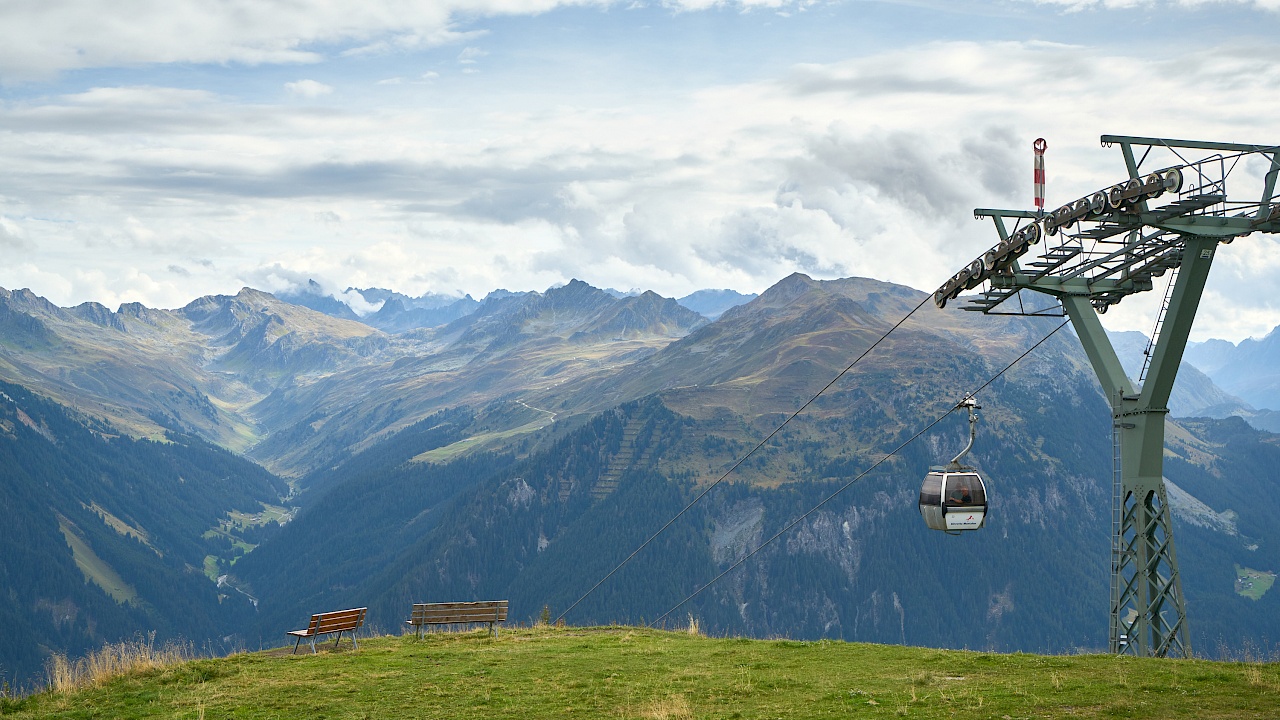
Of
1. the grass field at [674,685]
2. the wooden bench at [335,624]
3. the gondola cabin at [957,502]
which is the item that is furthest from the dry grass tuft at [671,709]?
the wooden bench at [335,624]

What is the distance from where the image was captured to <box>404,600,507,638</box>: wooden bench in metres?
38.1

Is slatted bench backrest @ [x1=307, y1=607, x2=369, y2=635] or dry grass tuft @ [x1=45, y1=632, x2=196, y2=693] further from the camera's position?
slatted bench backrest @ [x1=307, y1=607, x2=369, y2=635]

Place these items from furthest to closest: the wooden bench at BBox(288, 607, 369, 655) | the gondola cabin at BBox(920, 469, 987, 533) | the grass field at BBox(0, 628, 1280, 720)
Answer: the wooden bench at BBox(288, 607, 369, 655) → the gondola cabin at BBox(920, 469, 987, 533) → the grass field at BBox(0, 628, 1280, 720)

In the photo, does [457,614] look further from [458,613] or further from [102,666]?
[102,666]

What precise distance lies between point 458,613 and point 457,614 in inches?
2.1

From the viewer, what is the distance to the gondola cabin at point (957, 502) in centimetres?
3319

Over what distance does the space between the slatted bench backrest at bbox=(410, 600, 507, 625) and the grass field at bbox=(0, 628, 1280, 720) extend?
2655mm

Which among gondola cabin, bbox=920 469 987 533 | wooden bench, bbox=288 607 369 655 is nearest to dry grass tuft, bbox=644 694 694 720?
gondola cabin, bbox=920 469 987 533

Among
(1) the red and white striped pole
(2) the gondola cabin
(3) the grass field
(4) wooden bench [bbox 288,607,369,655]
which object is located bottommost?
(3) the grass field

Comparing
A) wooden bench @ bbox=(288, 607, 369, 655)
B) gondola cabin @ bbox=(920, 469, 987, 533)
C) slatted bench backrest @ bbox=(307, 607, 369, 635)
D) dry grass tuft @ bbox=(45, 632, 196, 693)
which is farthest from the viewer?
slatted bench backrest @ bbox=(307, 607, 369, 635)

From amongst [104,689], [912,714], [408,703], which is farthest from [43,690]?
[912,714]

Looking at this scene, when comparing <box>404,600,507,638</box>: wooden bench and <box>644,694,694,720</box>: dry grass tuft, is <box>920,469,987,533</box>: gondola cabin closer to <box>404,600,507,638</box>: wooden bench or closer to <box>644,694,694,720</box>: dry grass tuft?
<box>644,694,694,720</box>: dry grass tuft

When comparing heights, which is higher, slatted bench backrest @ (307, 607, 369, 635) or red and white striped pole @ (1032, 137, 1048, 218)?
red and white striped pole @ (1032, 137, 1048, 218)

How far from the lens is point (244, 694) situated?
2795 centimetres
